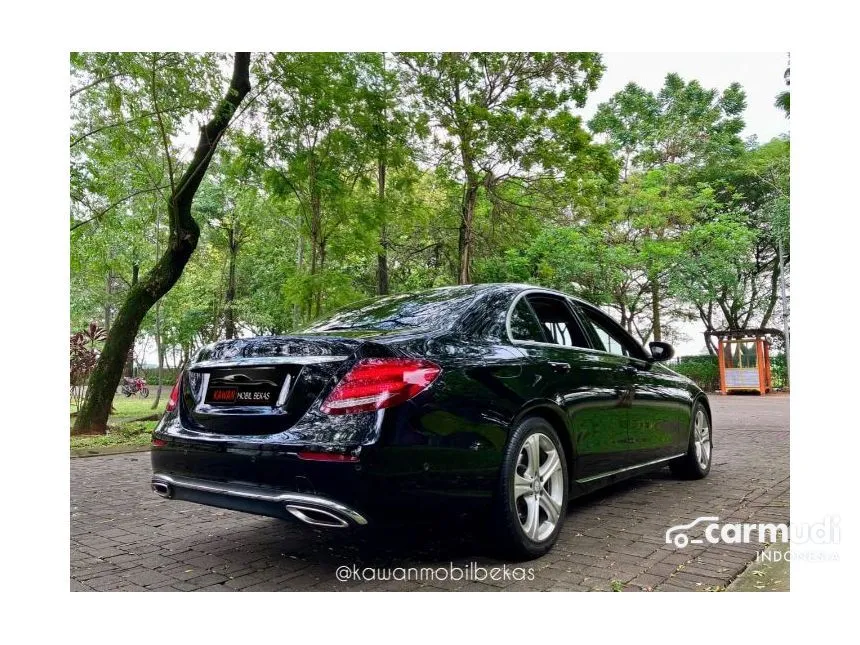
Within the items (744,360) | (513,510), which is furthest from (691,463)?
(744,360)

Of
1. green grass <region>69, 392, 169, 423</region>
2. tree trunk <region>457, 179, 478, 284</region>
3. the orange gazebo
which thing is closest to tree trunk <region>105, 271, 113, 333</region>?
green grass <region>69, 392, 169, 423</region>

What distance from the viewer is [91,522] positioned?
12.8ft

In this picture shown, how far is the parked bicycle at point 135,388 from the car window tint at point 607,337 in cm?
688

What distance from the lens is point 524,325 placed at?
3377 mm

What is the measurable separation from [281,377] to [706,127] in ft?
26.4

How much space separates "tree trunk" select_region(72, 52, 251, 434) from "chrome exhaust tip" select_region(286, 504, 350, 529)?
599cm

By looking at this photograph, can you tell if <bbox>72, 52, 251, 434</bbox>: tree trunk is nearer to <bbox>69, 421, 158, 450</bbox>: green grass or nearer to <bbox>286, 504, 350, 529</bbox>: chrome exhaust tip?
<bbox>69, 421, 158, 450</bbox>: green grass

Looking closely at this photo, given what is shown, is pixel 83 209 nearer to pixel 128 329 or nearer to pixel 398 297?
pixel 128 329

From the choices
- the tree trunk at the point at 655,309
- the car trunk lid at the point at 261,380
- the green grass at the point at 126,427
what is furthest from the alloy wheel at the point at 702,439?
the tree trunk at the point at 655,309

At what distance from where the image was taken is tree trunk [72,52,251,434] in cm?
784

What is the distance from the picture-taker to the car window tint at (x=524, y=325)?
3.28 meters

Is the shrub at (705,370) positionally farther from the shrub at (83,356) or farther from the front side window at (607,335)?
the shrub at (83,356)

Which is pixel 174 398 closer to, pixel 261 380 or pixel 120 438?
pixel 261 380
